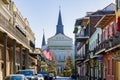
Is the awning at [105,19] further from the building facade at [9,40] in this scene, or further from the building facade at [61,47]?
the building facade at [61,47]

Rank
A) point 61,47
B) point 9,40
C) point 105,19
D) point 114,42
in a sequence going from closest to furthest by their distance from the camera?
point 114,42, point 105,19, point 9,40, point 61,47

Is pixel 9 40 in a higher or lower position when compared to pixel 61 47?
lower

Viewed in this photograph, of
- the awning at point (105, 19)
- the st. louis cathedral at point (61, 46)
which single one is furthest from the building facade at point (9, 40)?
the st. louis cathedral at point (61, 46)

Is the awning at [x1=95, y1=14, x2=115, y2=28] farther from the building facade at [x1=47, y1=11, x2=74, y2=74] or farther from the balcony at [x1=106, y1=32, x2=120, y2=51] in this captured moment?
the building facade at [x1=47, y1=11, x2=74, y2=74]

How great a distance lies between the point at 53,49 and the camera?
159000 millimetres

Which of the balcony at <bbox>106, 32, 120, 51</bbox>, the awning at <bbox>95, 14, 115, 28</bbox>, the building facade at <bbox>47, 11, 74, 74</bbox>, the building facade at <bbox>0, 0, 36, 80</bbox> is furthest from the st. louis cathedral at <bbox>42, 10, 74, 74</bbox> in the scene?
the balcony at <bbox>106, 32, 120, 51</bbox>

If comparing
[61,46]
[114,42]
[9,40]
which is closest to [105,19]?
[114,42]

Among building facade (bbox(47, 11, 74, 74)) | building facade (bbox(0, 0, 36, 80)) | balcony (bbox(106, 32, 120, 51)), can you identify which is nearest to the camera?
balcony (bbox(106, 32, 120, 51))

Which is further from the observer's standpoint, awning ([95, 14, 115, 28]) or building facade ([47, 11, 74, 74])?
building facade ([47, 11, 74, 74])

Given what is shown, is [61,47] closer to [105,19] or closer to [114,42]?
[105,19]

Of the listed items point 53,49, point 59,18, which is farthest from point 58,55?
point 59,18

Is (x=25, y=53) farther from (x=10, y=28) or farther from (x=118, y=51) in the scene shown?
(x=118, y=51)

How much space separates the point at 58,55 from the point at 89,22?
10057 centimetres

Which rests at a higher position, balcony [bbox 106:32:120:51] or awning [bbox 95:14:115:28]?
awning [bbox 95:14:115:28]
